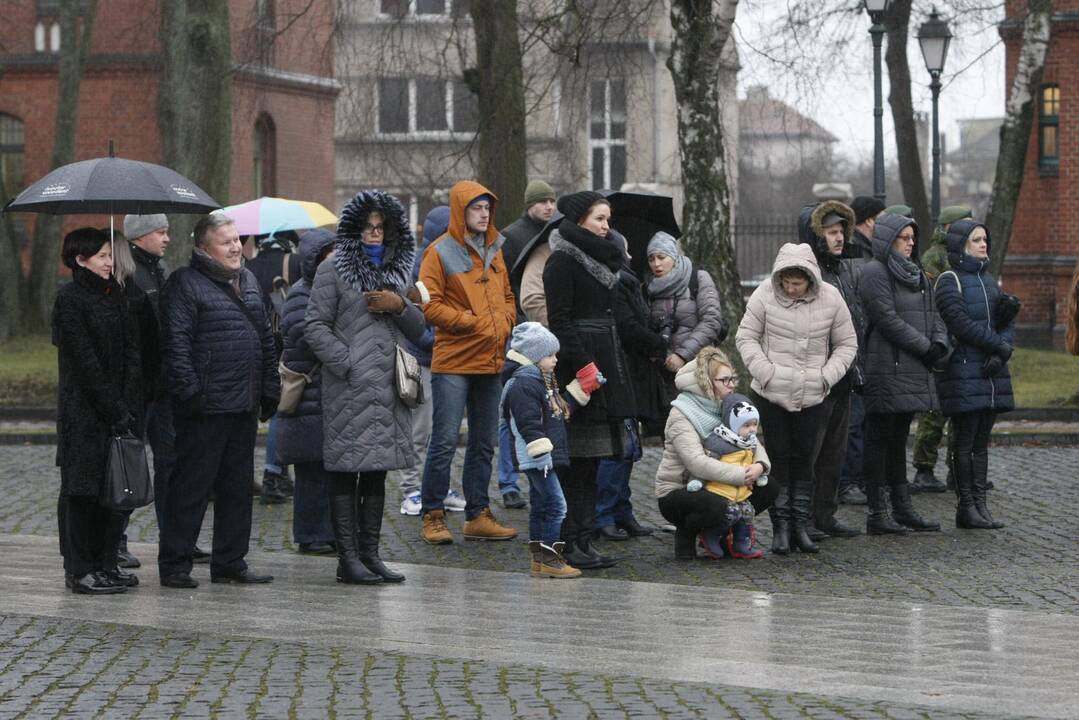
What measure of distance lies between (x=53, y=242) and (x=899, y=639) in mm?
24960

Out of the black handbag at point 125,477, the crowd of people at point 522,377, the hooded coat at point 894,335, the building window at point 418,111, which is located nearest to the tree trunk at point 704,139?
the crowd of people at point 522,377

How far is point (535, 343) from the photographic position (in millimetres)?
10430

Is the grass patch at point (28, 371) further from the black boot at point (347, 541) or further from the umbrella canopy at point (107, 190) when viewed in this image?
the black boot at point (347, 541)

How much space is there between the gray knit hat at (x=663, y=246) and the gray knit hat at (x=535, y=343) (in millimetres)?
1593

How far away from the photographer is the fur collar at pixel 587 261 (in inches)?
430

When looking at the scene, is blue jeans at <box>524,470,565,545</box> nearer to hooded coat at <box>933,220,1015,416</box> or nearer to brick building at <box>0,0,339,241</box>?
hooded coat at <box>933,220,1015,416</box>

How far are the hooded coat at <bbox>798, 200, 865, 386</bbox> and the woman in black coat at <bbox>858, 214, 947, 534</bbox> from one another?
9 centimetres

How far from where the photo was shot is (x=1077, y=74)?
34.6m

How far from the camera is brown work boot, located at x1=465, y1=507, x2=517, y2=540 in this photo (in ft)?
39.2

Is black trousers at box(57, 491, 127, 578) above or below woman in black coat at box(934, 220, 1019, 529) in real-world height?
below

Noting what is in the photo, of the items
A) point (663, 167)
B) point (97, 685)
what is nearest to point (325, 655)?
point (97, 685)

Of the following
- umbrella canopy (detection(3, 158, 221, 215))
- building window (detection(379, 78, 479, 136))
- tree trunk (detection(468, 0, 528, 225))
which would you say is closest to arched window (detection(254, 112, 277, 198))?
building window (detection(379, 78, 479, 136))

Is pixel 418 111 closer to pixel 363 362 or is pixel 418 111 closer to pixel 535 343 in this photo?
pixel 535 343

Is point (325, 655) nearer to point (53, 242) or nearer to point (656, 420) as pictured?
point (656, 420)
